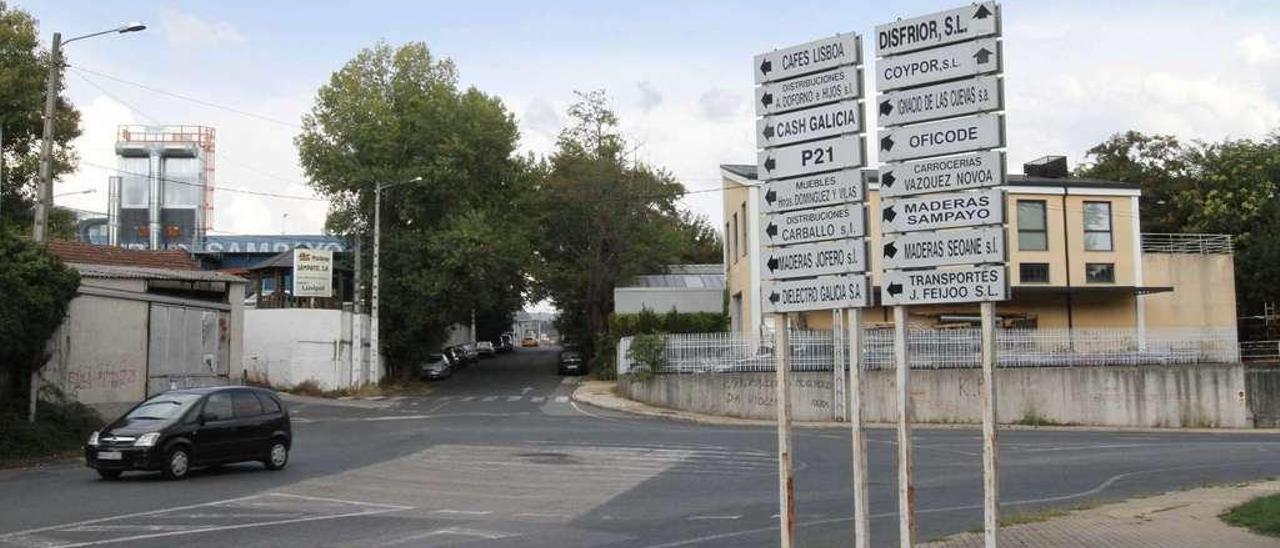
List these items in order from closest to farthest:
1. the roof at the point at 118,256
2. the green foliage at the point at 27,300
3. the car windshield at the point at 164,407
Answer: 1. the car windshield at the point at 164,407
2. the green foliage at the point at 27,300
3. the roof at the point at 118,256

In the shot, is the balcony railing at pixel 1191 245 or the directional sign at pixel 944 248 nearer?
the directional sign at pixel 944 248

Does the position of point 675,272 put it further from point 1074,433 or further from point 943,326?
point 1074,433

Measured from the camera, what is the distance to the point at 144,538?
13.0 m

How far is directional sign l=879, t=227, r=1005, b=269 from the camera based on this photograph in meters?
7.70

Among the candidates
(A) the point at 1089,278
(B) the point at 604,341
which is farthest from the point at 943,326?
(B) the point at 604,341

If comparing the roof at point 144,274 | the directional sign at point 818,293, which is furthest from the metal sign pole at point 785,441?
the roof at point 144,274

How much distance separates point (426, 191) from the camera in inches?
2399

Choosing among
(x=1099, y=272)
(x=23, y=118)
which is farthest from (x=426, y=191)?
(x=1099, y=272)

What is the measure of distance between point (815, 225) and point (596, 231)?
58859mm

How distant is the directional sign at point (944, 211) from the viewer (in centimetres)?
772

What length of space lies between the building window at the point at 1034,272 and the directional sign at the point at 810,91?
39.4 meters

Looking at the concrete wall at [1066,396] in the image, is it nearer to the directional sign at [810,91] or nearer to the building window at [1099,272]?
the building window at [1099,272]

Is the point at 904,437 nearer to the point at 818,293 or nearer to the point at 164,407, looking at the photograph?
the point at 818,293

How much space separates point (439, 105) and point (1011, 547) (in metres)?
54.9
